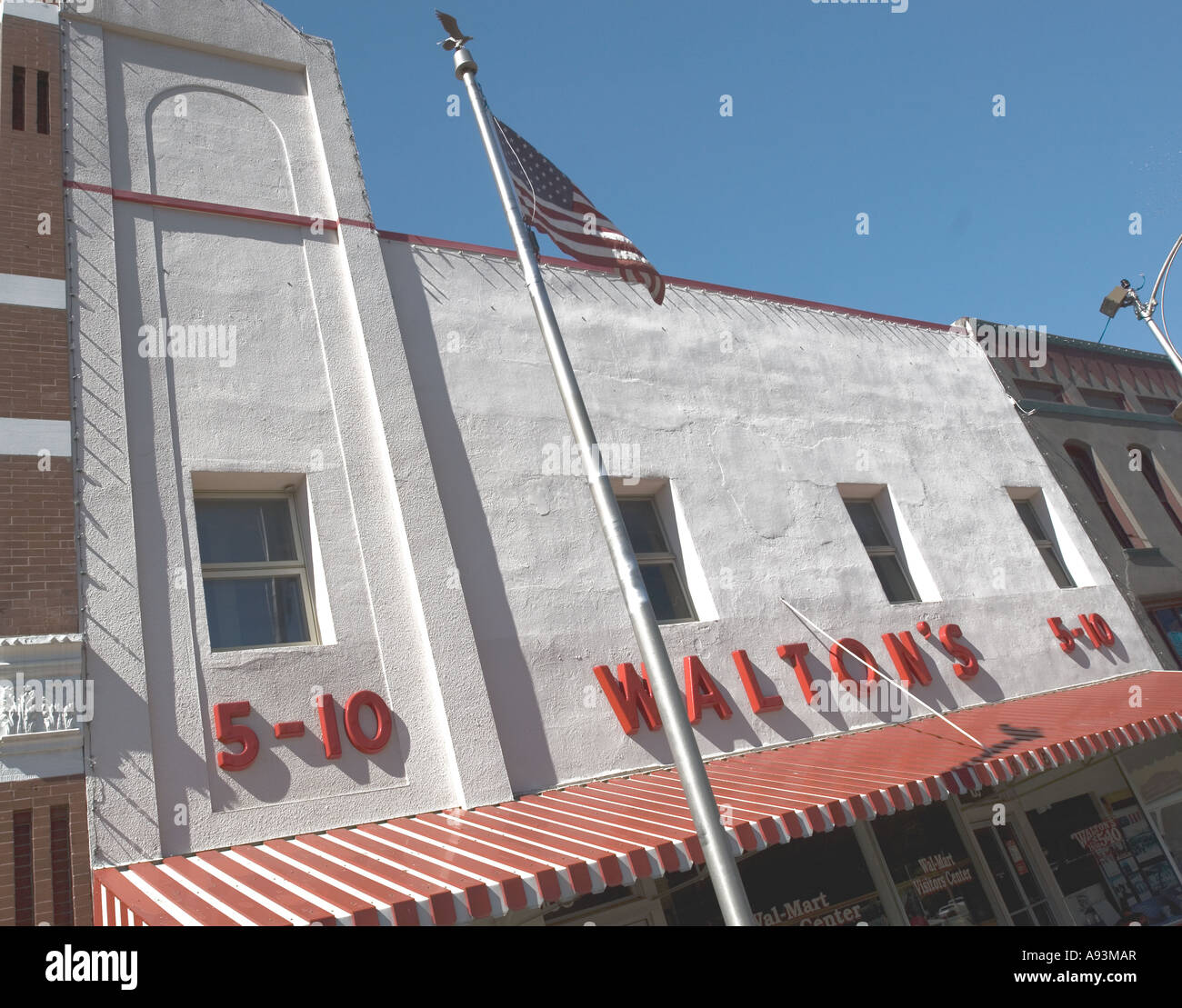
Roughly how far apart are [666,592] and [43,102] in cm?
773

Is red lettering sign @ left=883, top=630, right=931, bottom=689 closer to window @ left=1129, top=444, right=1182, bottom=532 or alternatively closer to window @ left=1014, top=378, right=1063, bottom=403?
window @ left=1014, top=378, right=1063, bottom=403

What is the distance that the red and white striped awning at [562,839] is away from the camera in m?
5.31

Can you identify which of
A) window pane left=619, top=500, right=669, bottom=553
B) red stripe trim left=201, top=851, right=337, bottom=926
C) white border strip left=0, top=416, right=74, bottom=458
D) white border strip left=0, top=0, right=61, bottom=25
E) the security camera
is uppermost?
white border strip left=0, top=0, right=61, bottom=25

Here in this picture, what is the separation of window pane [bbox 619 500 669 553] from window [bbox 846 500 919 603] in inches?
117

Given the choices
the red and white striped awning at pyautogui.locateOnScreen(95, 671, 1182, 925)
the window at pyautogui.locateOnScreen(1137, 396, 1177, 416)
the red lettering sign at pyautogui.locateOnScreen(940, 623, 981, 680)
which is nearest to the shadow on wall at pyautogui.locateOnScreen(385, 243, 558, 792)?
the red and white striped awning at pyautogui.locateOnScreen(95, 671, 1182, 925)

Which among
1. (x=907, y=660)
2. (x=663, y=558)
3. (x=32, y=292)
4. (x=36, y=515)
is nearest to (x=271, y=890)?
(x=36, y=515)

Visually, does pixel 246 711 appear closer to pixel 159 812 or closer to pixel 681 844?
pixel 159 812

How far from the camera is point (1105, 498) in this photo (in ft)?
52.3

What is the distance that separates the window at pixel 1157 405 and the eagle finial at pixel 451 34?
15471 mm

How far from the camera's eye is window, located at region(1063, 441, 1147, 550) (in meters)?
15.7

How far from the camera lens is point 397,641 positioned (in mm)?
8070

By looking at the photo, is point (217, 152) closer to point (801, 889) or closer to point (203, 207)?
point (203, 207)
